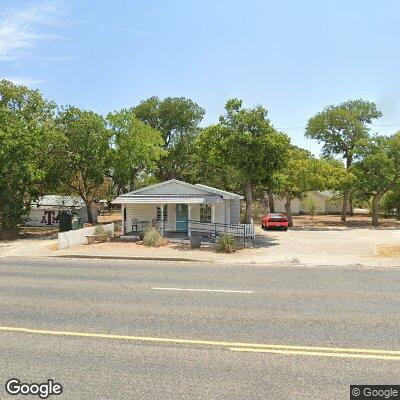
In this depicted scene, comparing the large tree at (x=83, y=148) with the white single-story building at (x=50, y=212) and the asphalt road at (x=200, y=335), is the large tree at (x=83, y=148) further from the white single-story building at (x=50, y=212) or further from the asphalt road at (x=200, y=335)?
the asphalt road at (x=200, y=335)

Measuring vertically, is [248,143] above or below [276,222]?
above

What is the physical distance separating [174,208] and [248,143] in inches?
289

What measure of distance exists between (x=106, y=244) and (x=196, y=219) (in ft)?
26.6

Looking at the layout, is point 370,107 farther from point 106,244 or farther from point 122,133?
point 106,244

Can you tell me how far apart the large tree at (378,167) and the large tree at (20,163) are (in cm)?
2941

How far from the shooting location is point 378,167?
41.7 m

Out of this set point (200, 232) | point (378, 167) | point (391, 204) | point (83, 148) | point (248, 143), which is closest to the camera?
point (248, 143)

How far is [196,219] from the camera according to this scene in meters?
30.2

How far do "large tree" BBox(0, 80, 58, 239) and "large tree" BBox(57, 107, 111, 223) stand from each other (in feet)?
4.87

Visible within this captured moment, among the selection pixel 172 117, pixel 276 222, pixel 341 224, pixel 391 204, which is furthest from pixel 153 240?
pixel 172 117

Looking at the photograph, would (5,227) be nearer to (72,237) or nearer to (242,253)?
(72,237)

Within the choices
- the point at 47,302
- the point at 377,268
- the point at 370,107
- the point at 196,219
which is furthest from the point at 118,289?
the point at 370,107

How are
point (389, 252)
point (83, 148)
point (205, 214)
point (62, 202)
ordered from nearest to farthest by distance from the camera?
point (389, 252), point (205, 214), point (83, 148), point (62, 202)

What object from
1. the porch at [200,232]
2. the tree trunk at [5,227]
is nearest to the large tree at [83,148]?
the tree trunk at [5,227]
